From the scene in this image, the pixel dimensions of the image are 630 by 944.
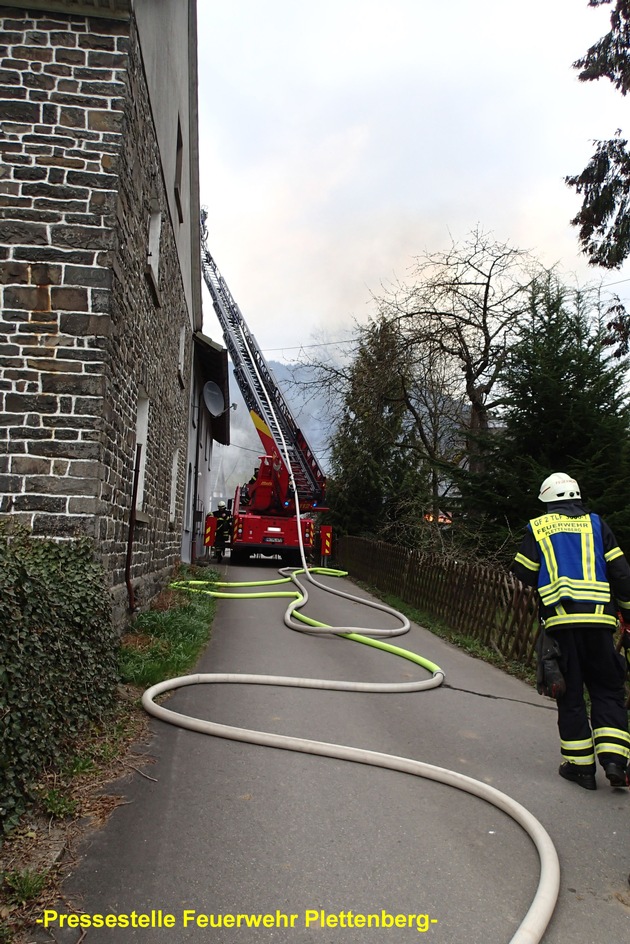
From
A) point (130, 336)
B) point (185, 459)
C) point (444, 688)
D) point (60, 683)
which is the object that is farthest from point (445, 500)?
point (60, 683)

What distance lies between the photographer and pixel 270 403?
20.9m

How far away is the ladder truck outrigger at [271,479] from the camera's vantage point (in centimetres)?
1883

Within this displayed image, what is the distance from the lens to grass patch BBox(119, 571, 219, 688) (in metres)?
5.68

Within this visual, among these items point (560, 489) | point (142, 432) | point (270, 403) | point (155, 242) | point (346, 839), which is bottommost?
point (346, 839)

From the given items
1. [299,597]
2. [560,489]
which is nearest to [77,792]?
[560,489]

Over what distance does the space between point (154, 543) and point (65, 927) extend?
7127mm

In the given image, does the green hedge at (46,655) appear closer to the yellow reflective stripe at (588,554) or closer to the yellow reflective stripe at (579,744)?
the yellow reflective stripe at (579,744)

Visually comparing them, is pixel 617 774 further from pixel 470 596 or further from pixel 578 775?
pixel 470 596

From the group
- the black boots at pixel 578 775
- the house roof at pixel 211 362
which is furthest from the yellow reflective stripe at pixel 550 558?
the house roof at pixel 211 362

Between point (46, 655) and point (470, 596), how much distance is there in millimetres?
7077

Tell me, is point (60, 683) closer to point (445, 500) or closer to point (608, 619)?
point (608, 619)

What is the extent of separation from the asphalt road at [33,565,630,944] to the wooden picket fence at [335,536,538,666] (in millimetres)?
2514

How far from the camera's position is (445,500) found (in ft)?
42.2

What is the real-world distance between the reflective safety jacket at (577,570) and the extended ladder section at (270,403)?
1521 cm
